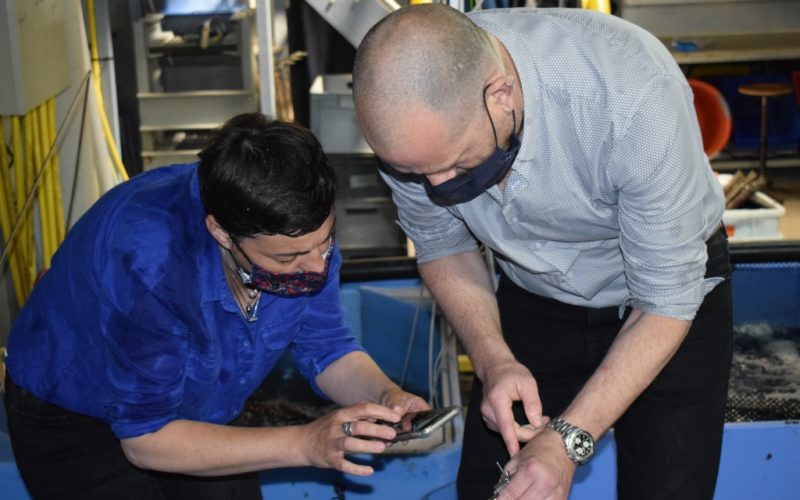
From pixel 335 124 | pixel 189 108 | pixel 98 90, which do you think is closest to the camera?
pixel 98 90

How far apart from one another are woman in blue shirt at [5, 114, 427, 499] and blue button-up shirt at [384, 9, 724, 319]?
306mm

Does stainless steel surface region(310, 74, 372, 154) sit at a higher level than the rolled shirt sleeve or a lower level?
lower

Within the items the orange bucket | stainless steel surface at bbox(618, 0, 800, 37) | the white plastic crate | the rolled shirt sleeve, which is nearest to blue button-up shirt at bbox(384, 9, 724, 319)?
the rolled shirt sleeve

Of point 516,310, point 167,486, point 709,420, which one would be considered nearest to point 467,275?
point 516,310

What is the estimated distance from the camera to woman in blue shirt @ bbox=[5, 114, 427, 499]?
146 cm

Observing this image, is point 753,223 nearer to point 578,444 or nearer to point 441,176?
point 578,444

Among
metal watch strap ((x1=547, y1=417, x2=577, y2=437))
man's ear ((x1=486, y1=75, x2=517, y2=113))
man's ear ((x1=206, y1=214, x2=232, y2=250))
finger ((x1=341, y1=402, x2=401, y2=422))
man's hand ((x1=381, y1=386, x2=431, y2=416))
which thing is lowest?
man's hand ((x1=381, y1=386, x2=431, y2=416))

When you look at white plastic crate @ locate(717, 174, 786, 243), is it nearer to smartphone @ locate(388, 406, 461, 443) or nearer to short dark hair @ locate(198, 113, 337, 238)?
smartphone @ locate(388, 406, 461, 443)

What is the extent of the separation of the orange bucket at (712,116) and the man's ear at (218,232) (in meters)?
3.33

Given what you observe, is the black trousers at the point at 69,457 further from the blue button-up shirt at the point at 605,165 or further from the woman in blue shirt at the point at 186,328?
the blue button-up shirt at the point at 605,165

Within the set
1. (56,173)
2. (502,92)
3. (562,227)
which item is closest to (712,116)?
(56,173)

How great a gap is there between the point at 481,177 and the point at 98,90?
85.6 inches

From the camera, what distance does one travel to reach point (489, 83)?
1387 millimetres

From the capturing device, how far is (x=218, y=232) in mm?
1518
